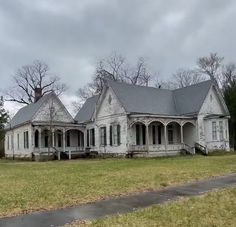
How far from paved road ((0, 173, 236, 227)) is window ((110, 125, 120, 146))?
22828mm

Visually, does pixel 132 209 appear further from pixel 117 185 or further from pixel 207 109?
pixel 207 109

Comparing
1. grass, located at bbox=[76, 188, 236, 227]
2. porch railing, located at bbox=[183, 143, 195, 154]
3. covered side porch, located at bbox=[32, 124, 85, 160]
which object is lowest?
grass, located at bbox=[76, 188, 236, 227]

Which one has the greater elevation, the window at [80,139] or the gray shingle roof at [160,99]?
the gray shingle roof at [160,99]

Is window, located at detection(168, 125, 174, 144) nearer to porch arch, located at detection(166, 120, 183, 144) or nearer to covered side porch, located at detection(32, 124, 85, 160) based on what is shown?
porch arch, located at detection(166, 120, 183, 144)

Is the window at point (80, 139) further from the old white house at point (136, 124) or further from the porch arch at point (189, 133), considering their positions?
the porch arch at point (189, 133)

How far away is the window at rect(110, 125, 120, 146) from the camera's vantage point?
119 ft

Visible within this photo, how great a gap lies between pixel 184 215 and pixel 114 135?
28.4m

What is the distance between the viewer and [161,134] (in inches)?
1527

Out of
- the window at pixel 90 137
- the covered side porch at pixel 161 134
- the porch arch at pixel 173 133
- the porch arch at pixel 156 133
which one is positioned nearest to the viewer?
the covered side porch at pixel 161 134

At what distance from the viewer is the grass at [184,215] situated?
7.82m

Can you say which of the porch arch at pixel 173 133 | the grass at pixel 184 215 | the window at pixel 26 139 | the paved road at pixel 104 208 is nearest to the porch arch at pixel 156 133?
the porch arch at pixel 173 133

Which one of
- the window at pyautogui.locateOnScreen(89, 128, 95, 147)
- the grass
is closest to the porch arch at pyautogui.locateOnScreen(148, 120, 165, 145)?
the window at pyautogui.locateOnScreen(89, 128, 95, 147)

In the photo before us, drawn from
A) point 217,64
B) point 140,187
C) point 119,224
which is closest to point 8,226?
point 119,224

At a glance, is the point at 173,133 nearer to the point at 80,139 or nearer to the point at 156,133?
the point at 156,133
